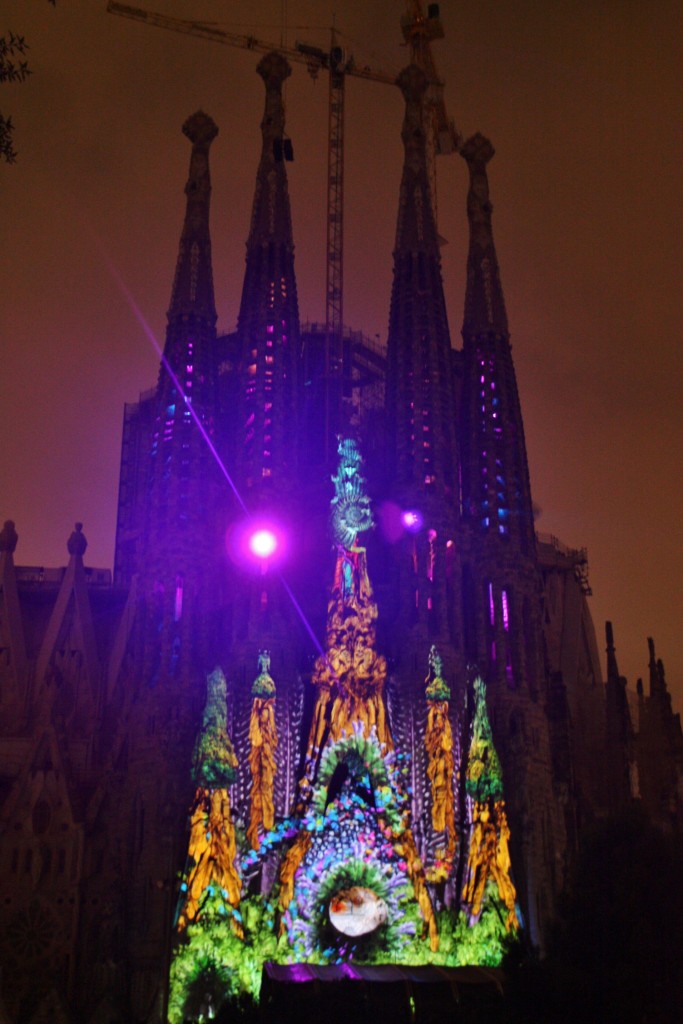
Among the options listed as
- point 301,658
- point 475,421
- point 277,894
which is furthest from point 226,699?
point 475,421

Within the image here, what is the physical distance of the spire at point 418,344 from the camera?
60031mm

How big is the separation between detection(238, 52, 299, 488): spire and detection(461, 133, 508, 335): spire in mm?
9803

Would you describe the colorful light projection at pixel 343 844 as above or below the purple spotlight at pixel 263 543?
below

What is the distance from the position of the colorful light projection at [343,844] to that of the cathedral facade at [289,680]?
11cm

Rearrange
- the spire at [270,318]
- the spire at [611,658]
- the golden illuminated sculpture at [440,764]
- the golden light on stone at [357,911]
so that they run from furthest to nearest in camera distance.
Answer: the spire at [611,658], the spire at [270,318], the golden illuminated sculpture at [440,764], the golden light on stone at [357,911]

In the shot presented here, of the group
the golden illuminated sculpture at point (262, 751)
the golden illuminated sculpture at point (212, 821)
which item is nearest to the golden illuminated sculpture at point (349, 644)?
the golden illuminated sculpture at point (262, 751)

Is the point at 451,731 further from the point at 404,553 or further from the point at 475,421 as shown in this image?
the point at 475,421

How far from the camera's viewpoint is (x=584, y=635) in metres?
81.5

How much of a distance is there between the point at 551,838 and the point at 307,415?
2529 cm

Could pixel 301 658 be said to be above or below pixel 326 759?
above

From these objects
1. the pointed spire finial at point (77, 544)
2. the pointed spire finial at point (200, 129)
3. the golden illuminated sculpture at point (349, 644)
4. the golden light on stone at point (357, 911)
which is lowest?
the golden light on stone at point (357, 911)

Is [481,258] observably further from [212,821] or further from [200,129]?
[212,821]

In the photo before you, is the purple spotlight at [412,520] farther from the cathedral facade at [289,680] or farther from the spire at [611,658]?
the spire at [611,658]

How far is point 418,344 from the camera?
6275 centimetres
